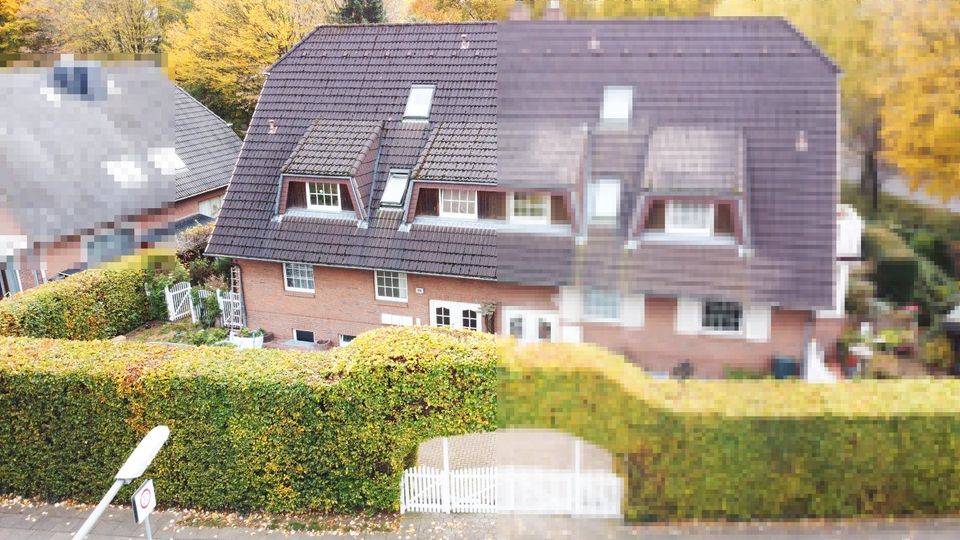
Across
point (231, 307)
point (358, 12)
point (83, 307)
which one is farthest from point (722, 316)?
point (358, 12)

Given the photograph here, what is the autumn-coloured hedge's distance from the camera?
4715mm

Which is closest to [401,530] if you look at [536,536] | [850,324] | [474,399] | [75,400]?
[474,399]

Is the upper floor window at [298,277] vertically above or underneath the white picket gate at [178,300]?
above

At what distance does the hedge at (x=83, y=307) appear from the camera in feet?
23.1

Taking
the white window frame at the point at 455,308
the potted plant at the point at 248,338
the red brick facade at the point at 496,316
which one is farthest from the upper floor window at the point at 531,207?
the potted plant at the point at 248,338

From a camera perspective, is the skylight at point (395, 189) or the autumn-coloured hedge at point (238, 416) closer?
the autumn-coloured hedge at point (238, 416)

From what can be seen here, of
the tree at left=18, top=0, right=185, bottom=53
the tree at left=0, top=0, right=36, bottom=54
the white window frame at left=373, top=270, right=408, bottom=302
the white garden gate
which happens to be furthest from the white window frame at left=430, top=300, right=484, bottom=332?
the white garden gate

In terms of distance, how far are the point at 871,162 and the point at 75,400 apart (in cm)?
563

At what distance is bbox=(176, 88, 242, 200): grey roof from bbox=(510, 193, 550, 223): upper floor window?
1.53m

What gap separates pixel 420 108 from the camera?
189 inches

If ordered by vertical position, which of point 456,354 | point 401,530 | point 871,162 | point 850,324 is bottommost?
point 401,530

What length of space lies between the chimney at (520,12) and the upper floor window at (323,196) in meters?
5.90

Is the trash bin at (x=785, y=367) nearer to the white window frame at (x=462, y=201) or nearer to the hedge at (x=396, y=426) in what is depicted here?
the hedge at (x=396, y=426)

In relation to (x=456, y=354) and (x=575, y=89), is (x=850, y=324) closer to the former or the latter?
(x=575, y=89)
